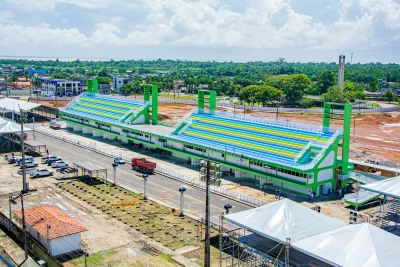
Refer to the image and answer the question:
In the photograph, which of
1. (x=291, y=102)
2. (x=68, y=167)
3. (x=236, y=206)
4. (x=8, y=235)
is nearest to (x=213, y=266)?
(x=236, y=206)

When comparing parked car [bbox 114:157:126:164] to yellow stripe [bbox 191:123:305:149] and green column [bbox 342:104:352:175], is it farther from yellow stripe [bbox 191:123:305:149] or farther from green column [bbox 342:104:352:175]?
green column [bbox 342:104:352:175]

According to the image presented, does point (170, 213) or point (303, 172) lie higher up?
point (303, 172)

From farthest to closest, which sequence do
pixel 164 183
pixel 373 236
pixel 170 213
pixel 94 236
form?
pixel 164 183, pixel 170 213, pixel 94 236, pixel 373 236

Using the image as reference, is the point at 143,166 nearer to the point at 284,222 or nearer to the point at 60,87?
the point at 284,222

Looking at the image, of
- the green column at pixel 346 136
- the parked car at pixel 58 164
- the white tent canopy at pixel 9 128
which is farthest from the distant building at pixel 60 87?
the green column at pixel 346 136

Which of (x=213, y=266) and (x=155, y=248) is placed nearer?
(x=213, y=266)

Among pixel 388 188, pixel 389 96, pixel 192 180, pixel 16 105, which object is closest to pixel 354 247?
pixel 388 188

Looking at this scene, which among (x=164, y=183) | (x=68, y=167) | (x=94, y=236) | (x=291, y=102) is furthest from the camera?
(x=291, y=102)

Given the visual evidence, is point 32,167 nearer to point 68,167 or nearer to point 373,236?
point 68,167
